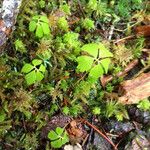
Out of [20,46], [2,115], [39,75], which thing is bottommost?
[2,115]

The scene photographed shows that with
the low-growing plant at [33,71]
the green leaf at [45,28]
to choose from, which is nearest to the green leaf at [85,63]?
the low-growing plant at [33,71]

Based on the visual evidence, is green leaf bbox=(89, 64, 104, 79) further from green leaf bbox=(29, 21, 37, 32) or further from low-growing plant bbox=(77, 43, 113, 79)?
green leaf bbox=(29, 21, 37, 32)

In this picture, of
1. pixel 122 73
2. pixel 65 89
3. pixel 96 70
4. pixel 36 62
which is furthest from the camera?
pixel 122 73

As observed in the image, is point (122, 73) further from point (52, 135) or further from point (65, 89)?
point (52, 135)

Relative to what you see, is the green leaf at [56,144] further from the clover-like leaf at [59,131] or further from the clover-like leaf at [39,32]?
the clover-like leaf at [39,32]

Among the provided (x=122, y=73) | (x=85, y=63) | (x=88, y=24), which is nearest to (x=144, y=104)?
(x=122, y=73)

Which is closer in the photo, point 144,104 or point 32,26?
point 32,26
